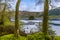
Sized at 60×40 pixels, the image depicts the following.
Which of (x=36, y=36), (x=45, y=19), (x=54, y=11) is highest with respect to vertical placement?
(x=54, y=11)

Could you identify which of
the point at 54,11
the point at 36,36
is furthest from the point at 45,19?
the point at 36,36

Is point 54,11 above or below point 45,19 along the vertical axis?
above

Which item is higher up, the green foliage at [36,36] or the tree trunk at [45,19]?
the tree trunk at [45,19]

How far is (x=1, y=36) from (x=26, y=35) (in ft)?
1.62

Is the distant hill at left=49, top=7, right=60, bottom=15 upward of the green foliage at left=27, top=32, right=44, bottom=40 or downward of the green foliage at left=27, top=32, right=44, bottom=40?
upward

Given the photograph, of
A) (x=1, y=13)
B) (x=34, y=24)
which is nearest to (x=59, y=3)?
(x=34, y=24)

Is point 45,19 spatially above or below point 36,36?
above

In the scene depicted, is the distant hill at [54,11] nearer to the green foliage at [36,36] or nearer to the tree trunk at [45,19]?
the tree trunk at [45,19]

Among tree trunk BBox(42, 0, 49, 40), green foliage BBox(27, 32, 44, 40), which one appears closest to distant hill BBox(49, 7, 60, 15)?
tree trunk BBox(42, 0, 49, 40)

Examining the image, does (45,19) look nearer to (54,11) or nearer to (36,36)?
(54,11)

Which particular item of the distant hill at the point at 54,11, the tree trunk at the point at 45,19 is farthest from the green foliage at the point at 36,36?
the distant hill at the point at 54,11

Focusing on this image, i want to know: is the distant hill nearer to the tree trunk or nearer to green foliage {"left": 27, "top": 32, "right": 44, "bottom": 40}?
the tree trunk

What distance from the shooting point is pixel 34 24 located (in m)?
3.65

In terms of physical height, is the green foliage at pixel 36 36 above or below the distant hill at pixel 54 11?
below
